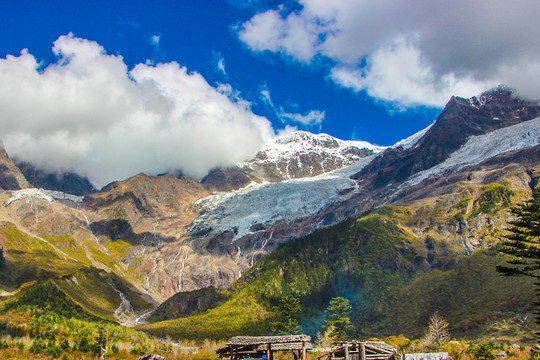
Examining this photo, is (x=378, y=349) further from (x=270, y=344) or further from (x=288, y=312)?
(x=288, y=312)

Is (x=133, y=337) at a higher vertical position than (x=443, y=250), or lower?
lower

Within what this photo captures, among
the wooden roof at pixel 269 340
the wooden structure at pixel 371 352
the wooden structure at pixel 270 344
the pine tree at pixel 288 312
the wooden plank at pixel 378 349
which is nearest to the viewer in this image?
the wooden structure at pixel 371 352

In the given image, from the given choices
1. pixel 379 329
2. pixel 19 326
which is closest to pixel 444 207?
pixel 379 329

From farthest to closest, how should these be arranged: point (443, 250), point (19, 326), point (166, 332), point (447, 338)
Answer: point (443, 250)
point (166, 332)
point (447, 338)
point (19, 326)

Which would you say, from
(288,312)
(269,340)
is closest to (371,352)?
(269,340)

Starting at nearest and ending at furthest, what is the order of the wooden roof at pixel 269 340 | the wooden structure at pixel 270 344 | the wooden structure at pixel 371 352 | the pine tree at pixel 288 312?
the wooden structure at pixel 371 352
the wooden roof at pixel 269 340
the wooden structure at pixel 270 344
the pine tree at pixel 288 312

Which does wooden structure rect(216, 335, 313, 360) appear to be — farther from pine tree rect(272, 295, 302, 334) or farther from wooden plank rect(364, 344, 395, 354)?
pine tree rect(272, 295, 302, 334)

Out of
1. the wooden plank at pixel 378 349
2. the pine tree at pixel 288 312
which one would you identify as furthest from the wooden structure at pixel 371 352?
the pine tree at pixel 288 312

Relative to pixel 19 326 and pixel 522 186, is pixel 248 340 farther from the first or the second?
pixel 522 186

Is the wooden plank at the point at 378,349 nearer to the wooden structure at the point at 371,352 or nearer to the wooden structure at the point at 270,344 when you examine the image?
the wooden structure at the point at 371,352

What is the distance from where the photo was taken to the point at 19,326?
57812mm

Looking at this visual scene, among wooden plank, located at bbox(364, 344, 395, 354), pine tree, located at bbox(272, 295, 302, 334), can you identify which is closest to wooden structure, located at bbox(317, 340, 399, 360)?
wooden plank, located at bbox(364, 344, 395, 354)

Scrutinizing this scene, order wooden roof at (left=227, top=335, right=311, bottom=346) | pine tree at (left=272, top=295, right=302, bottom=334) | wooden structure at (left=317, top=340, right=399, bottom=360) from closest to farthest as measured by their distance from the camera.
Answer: wooden structure at (left=317, top=340, right=399, bottom=360), wooden roof at (left=227, top=335, right=311, bottom=346), pine tree at (left=272, top=295, right=302, bottom=334)

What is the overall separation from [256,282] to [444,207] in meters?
90.2
